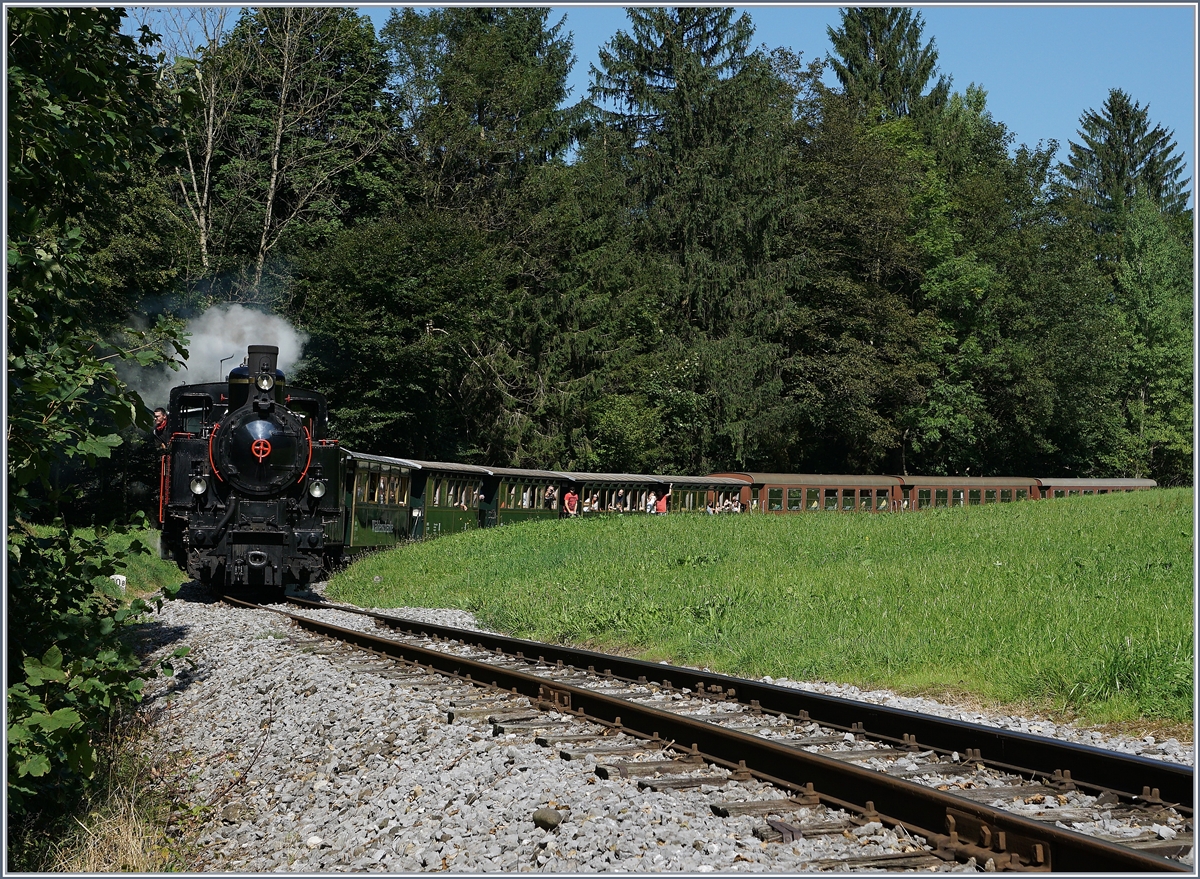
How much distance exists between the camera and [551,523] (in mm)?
26219

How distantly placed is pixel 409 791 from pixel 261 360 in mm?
11362

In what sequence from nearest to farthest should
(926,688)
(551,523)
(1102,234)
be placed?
(926,688) → (551,523) → (1102,234)

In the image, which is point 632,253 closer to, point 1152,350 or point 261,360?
point 261,360

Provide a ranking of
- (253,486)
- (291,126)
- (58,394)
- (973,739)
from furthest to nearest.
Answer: (291,126)
(253,486)
(973,739)
(58,394)

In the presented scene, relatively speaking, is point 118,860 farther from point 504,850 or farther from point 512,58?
point 512,58

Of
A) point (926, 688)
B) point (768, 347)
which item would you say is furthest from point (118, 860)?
point (768, 347)

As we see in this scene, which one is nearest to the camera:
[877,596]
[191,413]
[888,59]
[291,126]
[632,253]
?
[877,596]

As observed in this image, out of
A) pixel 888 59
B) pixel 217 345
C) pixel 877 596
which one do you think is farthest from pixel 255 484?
pixel 888 59

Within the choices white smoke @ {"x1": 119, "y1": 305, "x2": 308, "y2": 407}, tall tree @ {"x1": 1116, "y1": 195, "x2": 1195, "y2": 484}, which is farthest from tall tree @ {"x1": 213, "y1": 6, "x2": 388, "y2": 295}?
tall tree @ {"x1": 1116, "y1": 195, "x2": 1195, "y2": 484}

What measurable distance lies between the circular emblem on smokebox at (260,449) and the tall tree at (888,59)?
51764mm

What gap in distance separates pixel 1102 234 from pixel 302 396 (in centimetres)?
6985

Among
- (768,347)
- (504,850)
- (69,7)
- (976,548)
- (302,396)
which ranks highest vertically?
(768,347)

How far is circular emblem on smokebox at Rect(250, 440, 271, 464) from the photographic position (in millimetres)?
16203

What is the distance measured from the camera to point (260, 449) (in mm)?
16234
